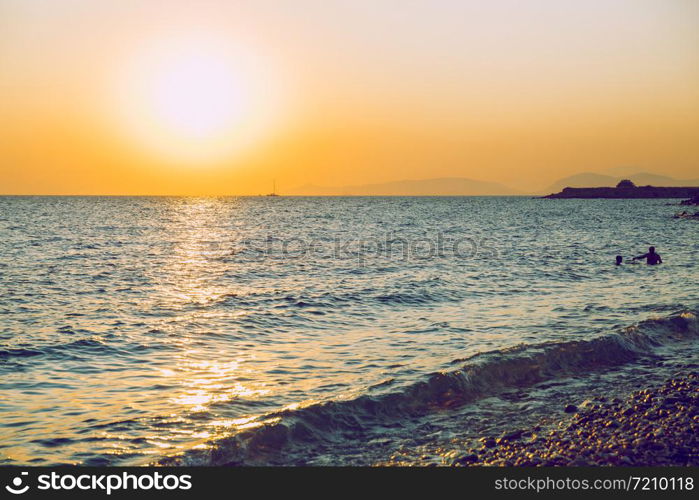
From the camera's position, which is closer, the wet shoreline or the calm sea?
the wet shoreline

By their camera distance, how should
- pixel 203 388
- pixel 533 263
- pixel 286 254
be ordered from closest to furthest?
1. pixel 203 388
2. pixel 533 263
3. pixel 286 254

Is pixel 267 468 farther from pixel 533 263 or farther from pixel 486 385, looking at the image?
pixel 533 263

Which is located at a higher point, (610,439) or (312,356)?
(610,439)

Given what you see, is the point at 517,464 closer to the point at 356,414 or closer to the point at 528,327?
the point at 356,414

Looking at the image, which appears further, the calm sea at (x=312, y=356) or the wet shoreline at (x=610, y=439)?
the calm sea at (x=312, y=356)

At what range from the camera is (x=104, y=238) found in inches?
2514

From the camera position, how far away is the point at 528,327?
63.2 ft

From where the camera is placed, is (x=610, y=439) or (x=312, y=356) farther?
(x=312, y=356)

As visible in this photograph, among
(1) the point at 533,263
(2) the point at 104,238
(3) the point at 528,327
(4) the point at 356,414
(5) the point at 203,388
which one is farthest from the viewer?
(2) the point at 104,238

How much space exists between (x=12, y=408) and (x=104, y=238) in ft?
185

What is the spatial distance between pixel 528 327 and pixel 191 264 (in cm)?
2829

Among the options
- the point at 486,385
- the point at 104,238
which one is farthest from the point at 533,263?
the point at 104,238

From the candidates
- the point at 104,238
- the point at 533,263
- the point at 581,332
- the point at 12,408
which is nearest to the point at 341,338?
the point at 581,332

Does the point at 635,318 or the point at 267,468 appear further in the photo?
the point at 635,318
